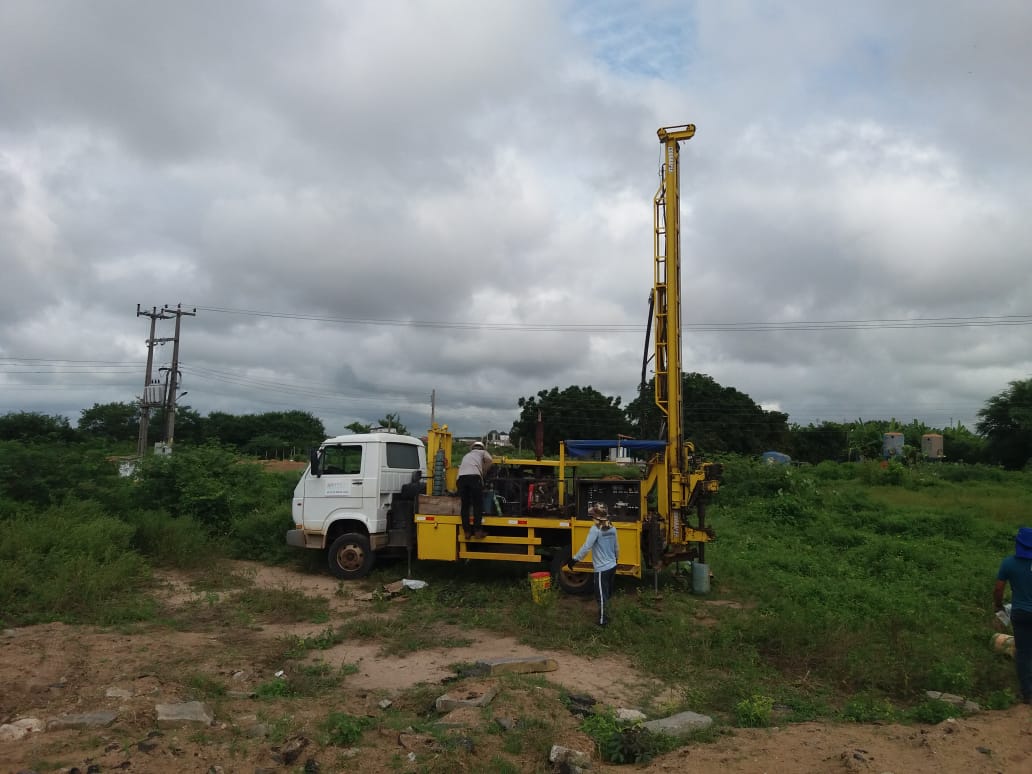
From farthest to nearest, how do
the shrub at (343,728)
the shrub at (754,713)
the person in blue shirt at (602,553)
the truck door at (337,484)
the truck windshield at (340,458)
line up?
the truck windshield at (340,458), the truck door at (337,484), the person in blue shirt at (602,553), the shrub at (754,713), the shrub at (343,728)

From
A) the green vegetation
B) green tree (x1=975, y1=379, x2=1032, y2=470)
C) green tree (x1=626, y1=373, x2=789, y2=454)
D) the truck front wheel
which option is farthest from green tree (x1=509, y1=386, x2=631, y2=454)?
the truck front wheel

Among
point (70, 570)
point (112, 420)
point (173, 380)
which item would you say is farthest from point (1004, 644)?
point (112, 420)

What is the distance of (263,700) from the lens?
19.3 feet

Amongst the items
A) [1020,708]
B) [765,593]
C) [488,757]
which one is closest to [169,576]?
[488,757]

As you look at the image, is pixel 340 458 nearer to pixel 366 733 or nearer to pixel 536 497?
pixel 536 497

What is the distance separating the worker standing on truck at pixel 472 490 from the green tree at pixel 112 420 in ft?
172

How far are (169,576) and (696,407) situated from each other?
128 ft

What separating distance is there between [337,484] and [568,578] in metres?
4.28

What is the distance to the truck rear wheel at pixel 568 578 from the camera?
402 inches

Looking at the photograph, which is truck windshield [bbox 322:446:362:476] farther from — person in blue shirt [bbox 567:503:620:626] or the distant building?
the distant building

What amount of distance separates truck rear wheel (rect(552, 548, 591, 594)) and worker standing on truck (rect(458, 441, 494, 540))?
1.23 meters

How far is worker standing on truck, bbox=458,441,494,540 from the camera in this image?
10391 mm

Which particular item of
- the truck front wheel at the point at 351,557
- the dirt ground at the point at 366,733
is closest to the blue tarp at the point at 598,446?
the dirt ground at the point at 366,733

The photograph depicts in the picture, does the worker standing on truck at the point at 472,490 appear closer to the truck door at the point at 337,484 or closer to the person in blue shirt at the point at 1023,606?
the truck door at the point at 337,484
